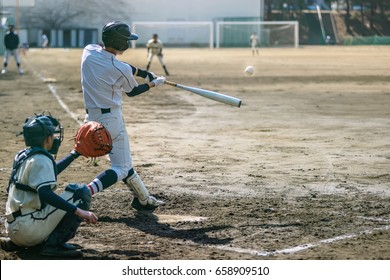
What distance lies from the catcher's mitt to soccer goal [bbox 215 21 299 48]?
6067 centimetres

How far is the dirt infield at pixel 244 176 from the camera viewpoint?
6.68m

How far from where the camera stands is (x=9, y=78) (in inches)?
1193

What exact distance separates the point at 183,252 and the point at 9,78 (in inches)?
992

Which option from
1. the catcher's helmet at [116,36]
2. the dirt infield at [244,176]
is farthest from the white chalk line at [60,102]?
the catcher's helmet at [116,36]

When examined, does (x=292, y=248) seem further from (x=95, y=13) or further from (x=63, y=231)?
(x=95, y=13)

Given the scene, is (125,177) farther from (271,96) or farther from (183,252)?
(271,96)

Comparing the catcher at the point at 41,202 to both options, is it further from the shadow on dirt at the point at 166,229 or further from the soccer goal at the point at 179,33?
the soccer goal at the point at 179,33

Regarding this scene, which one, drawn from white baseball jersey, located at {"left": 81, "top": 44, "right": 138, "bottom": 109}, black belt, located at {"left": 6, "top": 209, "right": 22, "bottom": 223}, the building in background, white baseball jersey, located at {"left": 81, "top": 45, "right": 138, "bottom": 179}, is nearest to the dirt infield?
black belt, located at {"left": 6, "top": 209, "right": 22, "bottom": 223}

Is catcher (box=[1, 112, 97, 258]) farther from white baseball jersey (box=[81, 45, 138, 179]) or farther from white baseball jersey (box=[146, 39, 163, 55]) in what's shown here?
white baseball jersey (box=[146, 39, 163, 55])

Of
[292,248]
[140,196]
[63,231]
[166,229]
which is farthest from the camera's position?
[140,196]

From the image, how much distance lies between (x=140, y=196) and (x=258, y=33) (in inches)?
2484

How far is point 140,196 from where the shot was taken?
7992mm

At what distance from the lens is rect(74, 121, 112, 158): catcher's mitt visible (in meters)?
7.18

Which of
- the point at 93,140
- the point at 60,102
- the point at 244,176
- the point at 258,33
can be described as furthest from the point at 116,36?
the point at 258,33
